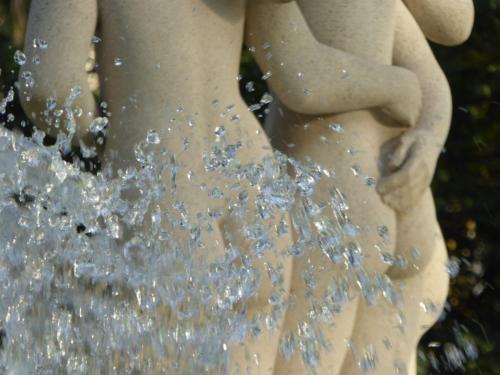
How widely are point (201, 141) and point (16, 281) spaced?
1.68ft

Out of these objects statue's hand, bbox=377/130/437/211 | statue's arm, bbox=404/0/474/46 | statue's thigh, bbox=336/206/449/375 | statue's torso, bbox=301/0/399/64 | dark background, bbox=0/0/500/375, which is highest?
statue's torso, bbox=301/0/399/64

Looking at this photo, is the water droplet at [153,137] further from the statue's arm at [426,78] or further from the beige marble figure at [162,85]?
the statue's arm at [426,78]

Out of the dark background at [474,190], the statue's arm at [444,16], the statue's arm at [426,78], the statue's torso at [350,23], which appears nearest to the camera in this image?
the statue's torso at [350,23]

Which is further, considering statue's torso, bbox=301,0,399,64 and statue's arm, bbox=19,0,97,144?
statue's torso, bbox=301,0,399,64

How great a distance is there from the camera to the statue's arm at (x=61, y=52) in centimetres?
318

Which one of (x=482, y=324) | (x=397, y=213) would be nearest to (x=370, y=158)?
(x=397, y=213)

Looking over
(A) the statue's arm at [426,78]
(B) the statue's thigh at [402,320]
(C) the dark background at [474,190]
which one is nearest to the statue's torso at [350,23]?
(A) the statue's arm at [426,78]

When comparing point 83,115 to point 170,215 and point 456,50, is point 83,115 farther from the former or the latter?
point 456,50

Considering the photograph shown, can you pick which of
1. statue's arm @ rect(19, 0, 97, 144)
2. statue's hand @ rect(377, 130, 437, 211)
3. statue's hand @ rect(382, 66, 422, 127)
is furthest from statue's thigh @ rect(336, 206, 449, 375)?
statue's arm @ rect(19, 0, 97, 144)

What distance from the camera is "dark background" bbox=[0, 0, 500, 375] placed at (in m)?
6.10

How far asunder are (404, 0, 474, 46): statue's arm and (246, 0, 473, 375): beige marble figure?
0.17 meters

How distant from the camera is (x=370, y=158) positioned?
141 inches

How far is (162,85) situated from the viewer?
323 centimetres

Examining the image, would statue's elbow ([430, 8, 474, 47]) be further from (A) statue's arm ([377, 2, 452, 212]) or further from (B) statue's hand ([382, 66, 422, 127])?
(B) statue's hand ([382, 66, 422, 127])
